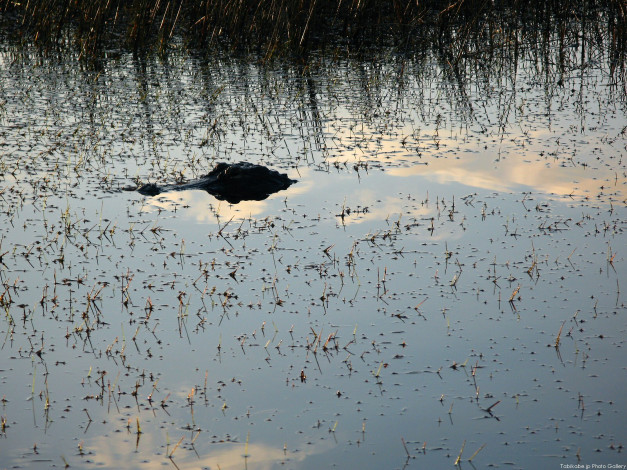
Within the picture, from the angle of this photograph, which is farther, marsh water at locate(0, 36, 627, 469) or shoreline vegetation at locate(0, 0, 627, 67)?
shoreline vegetation at locate(0, 0, 627, 67)

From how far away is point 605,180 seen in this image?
634 cm

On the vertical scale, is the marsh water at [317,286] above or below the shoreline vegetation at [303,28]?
below

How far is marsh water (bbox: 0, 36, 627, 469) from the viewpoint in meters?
3.10

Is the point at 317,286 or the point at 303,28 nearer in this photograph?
the point at 317,286

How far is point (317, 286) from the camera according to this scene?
4.50 metres

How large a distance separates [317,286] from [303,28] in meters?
8.16

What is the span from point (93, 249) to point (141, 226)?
1.53 ft

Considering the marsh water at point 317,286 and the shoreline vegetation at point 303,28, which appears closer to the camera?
the marsh water at point 317,286

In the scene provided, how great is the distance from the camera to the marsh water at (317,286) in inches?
122

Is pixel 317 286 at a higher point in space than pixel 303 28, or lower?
lower

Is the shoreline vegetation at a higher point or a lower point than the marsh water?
higher

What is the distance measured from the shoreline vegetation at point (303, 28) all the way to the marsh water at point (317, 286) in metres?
2.85

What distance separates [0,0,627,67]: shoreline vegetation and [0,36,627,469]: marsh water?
9.35 ft

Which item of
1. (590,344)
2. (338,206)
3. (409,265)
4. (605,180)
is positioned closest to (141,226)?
(338,206)
